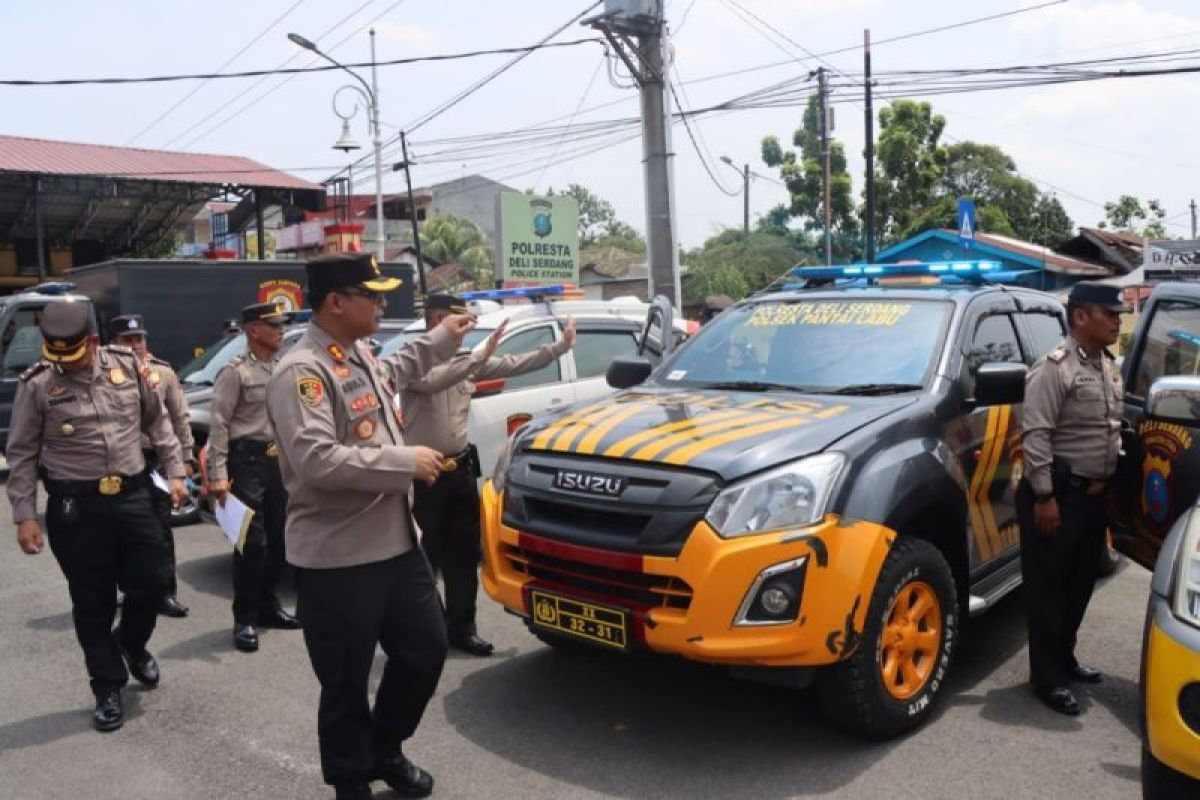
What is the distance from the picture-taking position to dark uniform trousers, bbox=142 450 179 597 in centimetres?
475

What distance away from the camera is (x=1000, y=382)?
4297 mm

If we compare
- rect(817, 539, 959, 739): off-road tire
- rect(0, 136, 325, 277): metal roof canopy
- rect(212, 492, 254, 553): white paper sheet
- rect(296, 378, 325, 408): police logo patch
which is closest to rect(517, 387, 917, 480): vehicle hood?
rect(817, 539, 959, 739): off-road tire

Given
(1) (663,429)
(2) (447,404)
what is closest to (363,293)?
(1) (663,429)

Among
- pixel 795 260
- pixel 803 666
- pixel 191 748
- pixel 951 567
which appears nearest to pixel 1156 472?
pixel 951 567

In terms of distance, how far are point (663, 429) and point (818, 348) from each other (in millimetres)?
1204

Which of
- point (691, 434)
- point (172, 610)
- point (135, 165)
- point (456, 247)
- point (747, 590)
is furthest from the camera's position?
point (456, 247)

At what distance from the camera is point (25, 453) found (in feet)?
14.8

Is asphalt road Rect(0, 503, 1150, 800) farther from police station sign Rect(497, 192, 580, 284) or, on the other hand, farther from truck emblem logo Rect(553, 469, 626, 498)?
police station sign Rect(497, 192, 580, 284)

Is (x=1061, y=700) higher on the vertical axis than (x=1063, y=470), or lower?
lower

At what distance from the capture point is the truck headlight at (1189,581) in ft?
9.39

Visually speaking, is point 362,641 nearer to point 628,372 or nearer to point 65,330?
point 65,330

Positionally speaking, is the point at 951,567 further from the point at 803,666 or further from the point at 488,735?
the point at 488,735

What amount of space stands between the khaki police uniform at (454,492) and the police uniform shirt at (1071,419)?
214 cm

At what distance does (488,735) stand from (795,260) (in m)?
33.3
